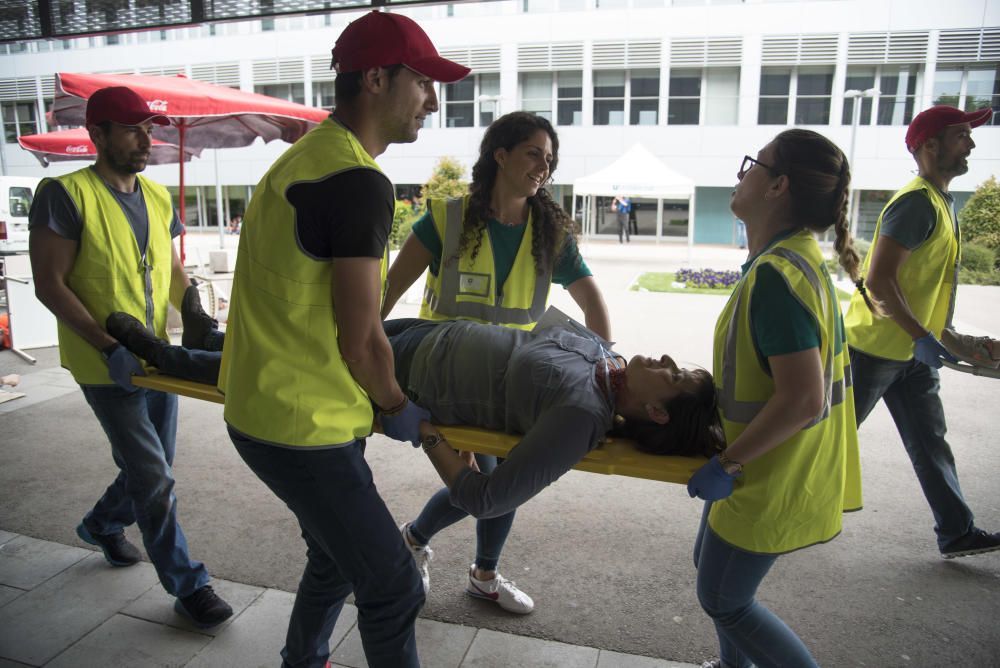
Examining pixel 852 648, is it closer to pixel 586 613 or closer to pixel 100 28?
pixel 586 613

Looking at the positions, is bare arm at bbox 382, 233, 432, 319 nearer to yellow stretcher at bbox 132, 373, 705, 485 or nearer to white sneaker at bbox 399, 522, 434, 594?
yellow stretcher at bbox 132, 373, 705, 485

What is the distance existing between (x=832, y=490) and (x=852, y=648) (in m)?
1.27

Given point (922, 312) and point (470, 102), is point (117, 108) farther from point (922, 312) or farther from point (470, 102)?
point (470, 102)

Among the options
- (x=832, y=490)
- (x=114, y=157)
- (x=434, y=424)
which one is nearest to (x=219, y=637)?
(x=434, y=424)

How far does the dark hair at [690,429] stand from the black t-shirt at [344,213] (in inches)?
37.9

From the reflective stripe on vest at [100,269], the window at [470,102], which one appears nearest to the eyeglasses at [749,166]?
the reflective stripe on vest at [100,269]

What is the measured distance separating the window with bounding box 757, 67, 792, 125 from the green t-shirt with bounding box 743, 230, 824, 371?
24.7 m

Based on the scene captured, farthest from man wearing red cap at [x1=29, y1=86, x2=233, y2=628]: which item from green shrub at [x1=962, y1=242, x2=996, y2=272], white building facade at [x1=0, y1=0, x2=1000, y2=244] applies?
white building facade at [x1=0, y1=0, x2=1000, y2=244]

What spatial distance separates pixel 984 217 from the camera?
672 inches

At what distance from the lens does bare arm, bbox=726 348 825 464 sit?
5.44 ft

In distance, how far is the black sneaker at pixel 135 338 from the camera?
2.65 meters

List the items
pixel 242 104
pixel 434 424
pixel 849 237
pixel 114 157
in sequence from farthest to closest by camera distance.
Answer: pixel 242 104
pixel 114 157
pixel 434 424
pixel 849 237

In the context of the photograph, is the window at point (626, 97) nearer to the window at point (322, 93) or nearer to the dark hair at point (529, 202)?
the window at point (322, 93)

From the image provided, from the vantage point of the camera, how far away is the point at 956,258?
3.26m
